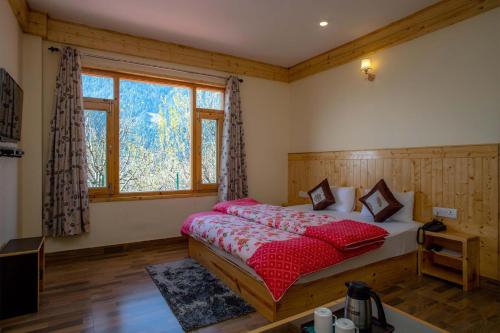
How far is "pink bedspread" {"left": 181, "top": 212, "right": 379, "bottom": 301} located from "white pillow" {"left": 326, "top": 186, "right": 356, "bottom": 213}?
147 centimetres

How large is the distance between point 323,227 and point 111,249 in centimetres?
291

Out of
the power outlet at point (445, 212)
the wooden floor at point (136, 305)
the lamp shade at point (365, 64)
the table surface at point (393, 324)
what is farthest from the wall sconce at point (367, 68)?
the table surface at point (393, 324)

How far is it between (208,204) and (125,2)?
9.72 ft

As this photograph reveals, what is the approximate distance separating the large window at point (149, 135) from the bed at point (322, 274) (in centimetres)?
143

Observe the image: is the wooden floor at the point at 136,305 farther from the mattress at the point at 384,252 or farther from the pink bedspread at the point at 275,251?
the pink bedspread at the point at 275,251

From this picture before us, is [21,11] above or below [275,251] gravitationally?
above

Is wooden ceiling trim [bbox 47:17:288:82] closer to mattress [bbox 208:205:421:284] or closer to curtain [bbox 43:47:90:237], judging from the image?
curtain [bbox 43:47:90:237]

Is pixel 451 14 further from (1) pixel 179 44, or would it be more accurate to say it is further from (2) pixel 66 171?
(2) pixel 66 171

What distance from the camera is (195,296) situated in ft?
8.71

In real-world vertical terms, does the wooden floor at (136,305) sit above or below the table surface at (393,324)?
below

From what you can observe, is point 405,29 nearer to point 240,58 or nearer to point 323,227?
point 240,58

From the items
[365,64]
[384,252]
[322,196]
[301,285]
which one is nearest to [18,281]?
[301,285]

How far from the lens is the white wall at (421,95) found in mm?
2945

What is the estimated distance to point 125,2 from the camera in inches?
127
